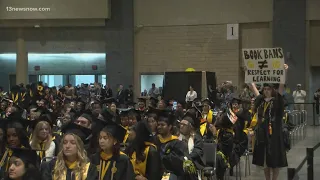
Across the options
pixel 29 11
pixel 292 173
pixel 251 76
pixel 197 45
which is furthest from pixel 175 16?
pixel 292 173

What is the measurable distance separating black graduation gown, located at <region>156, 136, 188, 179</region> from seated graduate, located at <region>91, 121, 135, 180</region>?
82 centimetres

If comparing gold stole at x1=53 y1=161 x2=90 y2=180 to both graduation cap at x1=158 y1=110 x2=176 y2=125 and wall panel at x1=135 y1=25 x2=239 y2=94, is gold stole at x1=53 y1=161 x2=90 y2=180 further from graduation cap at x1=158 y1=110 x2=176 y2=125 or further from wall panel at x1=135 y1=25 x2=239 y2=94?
wall panel at x1=135 y1=25 x2=239 y2=94

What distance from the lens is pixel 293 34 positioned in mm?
24938

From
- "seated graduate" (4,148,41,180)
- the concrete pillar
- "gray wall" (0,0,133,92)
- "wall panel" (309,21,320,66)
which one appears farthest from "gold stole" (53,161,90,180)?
the concrete pillar

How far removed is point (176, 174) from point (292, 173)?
2102mm

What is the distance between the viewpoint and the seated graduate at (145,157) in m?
6.38

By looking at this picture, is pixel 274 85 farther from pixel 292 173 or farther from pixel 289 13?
pixel 289 13

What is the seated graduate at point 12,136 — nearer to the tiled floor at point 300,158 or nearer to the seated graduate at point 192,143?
the seated graduate at point 192,143

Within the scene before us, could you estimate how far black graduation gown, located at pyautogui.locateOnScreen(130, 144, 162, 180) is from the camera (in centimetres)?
638

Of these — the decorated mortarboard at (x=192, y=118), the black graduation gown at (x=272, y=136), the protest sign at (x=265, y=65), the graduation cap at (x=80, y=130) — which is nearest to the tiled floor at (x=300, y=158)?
the black graduation gown at (x=272, y=136)

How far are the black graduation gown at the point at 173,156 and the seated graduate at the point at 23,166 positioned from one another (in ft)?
5.69

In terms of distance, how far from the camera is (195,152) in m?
6.95

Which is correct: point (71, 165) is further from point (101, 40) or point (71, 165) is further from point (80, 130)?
point (101, 40)

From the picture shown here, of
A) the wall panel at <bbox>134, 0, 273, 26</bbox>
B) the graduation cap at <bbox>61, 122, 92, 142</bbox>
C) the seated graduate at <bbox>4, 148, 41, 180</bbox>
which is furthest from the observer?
the wall panel at <bbox>134, 0, 273, 26</bbox>
